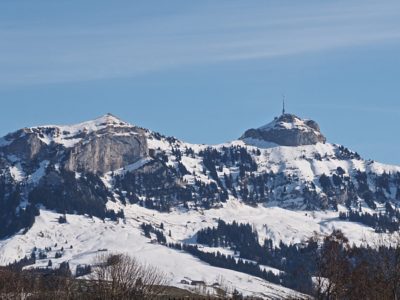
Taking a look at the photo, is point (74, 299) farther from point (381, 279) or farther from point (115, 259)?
point (381, 279)

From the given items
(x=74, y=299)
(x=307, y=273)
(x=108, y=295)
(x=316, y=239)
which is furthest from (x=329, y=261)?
(x=74, y=299)

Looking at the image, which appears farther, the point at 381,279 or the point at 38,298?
the point at 38,298

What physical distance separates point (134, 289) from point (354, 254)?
39630 mm

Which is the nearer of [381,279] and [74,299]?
[381,279]

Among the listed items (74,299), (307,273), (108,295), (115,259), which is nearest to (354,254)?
(307,273)

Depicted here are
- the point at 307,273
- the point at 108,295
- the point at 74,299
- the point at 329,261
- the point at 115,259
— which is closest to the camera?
the point at 329,261

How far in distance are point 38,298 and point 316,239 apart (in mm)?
70180

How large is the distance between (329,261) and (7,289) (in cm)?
7023

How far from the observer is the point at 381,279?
111125mm

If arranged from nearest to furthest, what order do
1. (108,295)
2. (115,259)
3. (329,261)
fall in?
(329,261) → (108,295) → (115,259)

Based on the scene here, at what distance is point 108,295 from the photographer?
429 ft

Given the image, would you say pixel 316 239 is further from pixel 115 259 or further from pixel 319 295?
pixel 115 259

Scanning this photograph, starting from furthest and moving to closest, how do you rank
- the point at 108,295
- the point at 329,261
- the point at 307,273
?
the point at 108,295
the point at 307,273
the point at 329,261

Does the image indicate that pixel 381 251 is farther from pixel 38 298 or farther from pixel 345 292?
pixel 38 298
